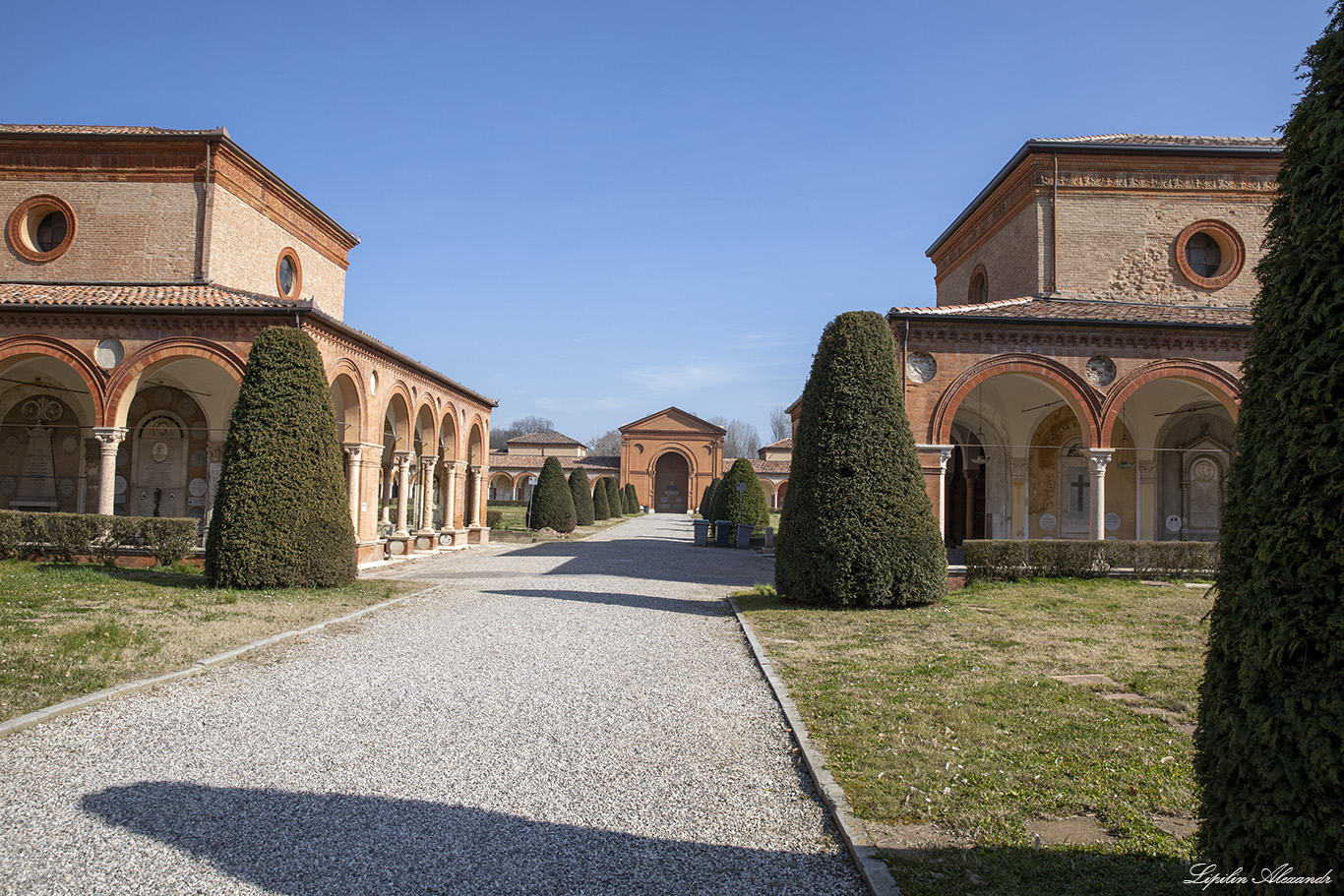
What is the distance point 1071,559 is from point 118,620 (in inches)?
566

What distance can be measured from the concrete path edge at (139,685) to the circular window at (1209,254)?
18.3m

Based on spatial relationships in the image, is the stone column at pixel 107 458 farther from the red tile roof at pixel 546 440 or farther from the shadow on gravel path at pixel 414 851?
the red tile roof at pixel 546 440

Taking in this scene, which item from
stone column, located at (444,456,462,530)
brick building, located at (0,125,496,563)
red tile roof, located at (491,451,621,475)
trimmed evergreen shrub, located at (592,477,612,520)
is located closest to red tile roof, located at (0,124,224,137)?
brick building, located at (0,125,496,563)

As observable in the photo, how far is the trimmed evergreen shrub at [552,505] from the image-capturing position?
28.6 metres

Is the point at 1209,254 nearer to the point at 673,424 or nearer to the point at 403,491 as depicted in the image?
the point at 403,491

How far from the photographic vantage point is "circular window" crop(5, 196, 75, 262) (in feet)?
56.3

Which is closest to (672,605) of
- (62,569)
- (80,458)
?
(62,569)

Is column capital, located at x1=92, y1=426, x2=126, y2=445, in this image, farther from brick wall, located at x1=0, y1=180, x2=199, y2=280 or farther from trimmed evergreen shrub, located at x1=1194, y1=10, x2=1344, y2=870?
trimmed evergreen shrub, located at x1=1194, y1=10, x2=1344, y2=870

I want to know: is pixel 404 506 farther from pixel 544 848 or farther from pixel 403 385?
pixel 544 848

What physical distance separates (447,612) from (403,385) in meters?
9.96

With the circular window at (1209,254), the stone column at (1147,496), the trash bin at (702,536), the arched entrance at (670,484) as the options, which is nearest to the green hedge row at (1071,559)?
the stone column at (1147,496)

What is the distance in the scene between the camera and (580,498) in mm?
34656

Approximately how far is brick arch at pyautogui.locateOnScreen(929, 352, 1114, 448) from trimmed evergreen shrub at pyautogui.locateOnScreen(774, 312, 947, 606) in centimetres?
382

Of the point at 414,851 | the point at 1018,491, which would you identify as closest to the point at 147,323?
the point at 414,851
